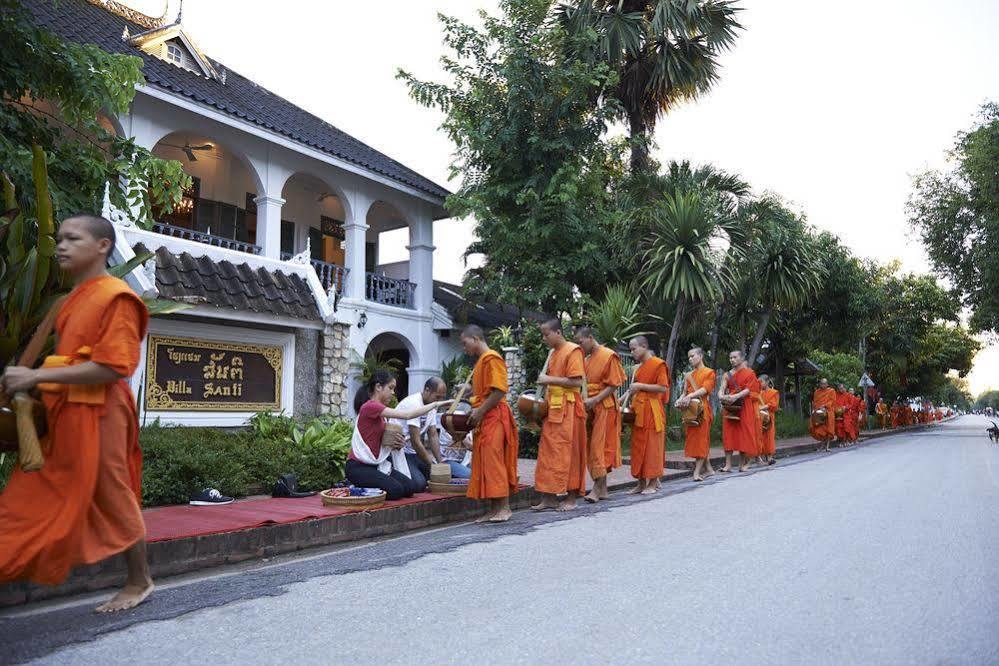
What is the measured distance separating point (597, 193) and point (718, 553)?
12.5m

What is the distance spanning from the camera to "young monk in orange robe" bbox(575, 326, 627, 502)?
8.20 metres

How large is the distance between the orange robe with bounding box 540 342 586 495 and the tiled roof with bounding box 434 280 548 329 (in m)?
9.07

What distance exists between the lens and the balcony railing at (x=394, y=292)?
17141 millimetres

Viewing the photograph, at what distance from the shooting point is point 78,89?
19.0ft

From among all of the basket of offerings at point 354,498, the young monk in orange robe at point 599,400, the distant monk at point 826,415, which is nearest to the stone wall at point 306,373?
the young monk in orange robe at point 599,400

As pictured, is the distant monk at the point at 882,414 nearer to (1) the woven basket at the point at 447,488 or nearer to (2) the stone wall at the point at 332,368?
(2) the stone wall at the point at 332,368

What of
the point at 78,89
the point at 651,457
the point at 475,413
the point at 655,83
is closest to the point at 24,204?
the point at 78,89

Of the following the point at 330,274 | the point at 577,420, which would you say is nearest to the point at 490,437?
the point at 577,420

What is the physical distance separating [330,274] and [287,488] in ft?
27.7

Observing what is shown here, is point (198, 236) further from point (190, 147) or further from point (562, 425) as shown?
point (562, 425)

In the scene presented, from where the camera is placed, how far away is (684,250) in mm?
15258

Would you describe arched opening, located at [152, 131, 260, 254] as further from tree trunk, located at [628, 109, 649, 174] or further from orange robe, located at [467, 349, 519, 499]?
tree trunk, located at [628, 109, 649, 174]

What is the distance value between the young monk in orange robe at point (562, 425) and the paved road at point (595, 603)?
0.97 m

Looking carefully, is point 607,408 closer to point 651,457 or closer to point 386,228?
point 651,457
